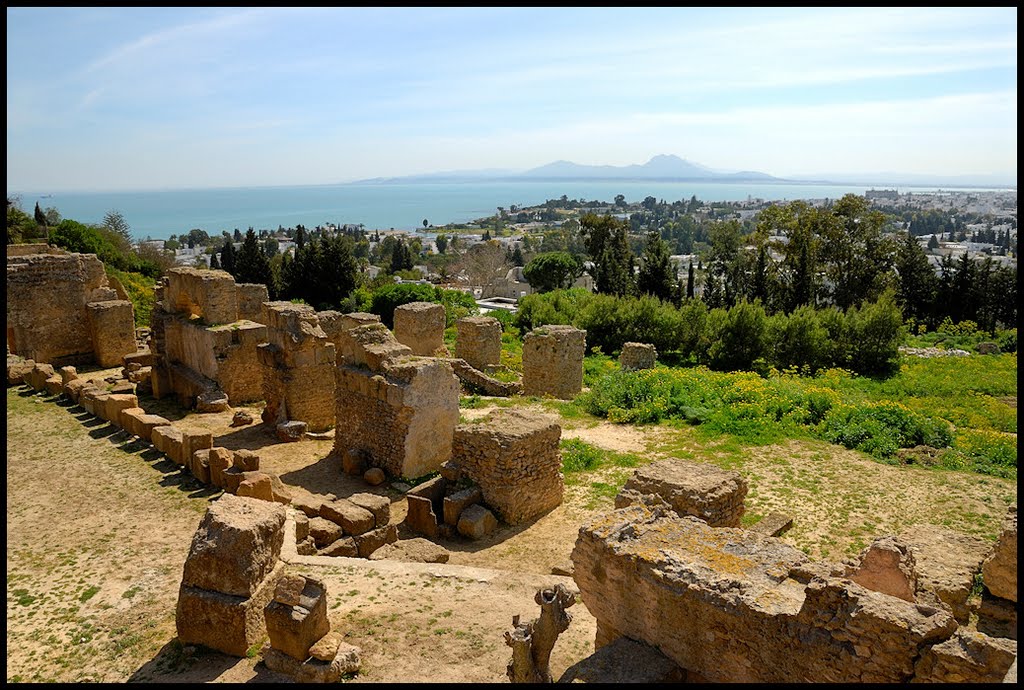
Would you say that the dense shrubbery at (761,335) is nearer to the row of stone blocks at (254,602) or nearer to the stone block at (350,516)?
the stone block at (350,516)

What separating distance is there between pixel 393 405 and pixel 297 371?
3570 mm

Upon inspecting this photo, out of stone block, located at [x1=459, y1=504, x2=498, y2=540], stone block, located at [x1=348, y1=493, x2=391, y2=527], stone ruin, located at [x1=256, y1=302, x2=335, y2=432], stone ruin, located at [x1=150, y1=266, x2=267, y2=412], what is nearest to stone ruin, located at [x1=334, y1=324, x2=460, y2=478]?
stone block, located at [x1=348, y1=493, x2=391, y2=527]

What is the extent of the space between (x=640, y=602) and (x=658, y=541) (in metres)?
0.55

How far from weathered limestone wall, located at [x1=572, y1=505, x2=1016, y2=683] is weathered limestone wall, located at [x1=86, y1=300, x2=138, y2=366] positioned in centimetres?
1922

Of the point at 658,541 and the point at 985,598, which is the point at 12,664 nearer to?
the point at 658,541

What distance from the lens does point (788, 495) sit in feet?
35.1

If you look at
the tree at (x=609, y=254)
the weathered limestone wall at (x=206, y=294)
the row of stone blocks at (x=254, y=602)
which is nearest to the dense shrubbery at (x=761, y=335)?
the tree at (x=609, y=254)

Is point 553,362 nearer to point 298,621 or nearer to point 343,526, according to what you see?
point 343,526

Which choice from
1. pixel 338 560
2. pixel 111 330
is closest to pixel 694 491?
pixel 338 560

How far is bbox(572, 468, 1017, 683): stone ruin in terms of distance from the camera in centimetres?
464

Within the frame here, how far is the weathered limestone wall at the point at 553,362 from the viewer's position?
61.3 feet

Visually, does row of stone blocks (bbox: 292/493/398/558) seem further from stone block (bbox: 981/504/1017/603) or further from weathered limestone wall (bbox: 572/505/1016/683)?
stone block (bbox: 981/504/1017/603)

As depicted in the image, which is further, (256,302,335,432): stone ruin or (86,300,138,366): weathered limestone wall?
(86,300,138,366): weathered limestone wall

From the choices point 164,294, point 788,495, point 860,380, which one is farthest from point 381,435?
point 860,380
